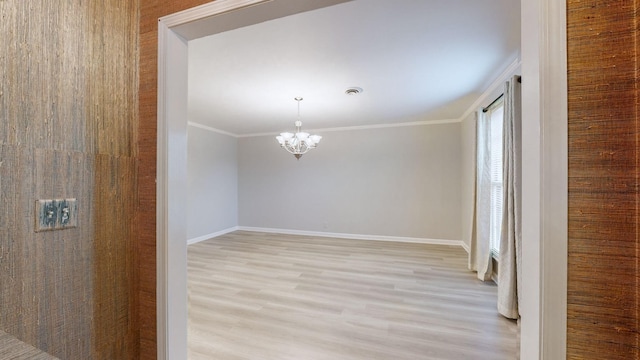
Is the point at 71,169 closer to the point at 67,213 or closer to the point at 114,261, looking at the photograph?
the point at 67,213

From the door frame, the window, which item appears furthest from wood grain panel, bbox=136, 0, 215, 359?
the window

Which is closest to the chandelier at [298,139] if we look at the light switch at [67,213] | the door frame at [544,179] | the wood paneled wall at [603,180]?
the light switch at [67,213]

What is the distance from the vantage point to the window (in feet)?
9.91

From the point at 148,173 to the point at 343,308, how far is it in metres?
2.19

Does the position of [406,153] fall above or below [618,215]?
above

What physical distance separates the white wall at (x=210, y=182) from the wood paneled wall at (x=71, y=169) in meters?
4.12

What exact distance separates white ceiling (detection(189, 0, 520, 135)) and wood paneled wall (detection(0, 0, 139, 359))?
1094 millimetres

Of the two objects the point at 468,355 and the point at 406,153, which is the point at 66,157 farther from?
the point at 406,153

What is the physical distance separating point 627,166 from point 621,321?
1.31 ft

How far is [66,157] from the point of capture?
3.05 feet

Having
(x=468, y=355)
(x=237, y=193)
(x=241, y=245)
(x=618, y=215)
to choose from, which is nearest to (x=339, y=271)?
(x=468, y=355)

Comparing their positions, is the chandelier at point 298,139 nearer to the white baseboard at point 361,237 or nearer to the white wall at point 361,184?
the white wall at point 361,184

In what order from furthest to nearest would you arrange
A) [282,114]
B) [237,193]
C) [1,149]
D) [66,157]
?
[237,193], [282,114], [66,157], [1,149]

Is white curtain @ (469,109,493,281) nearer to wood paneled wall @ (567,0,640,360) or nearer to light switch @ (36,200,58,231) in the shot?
wood paneled wall @ (567,0,640,360)
